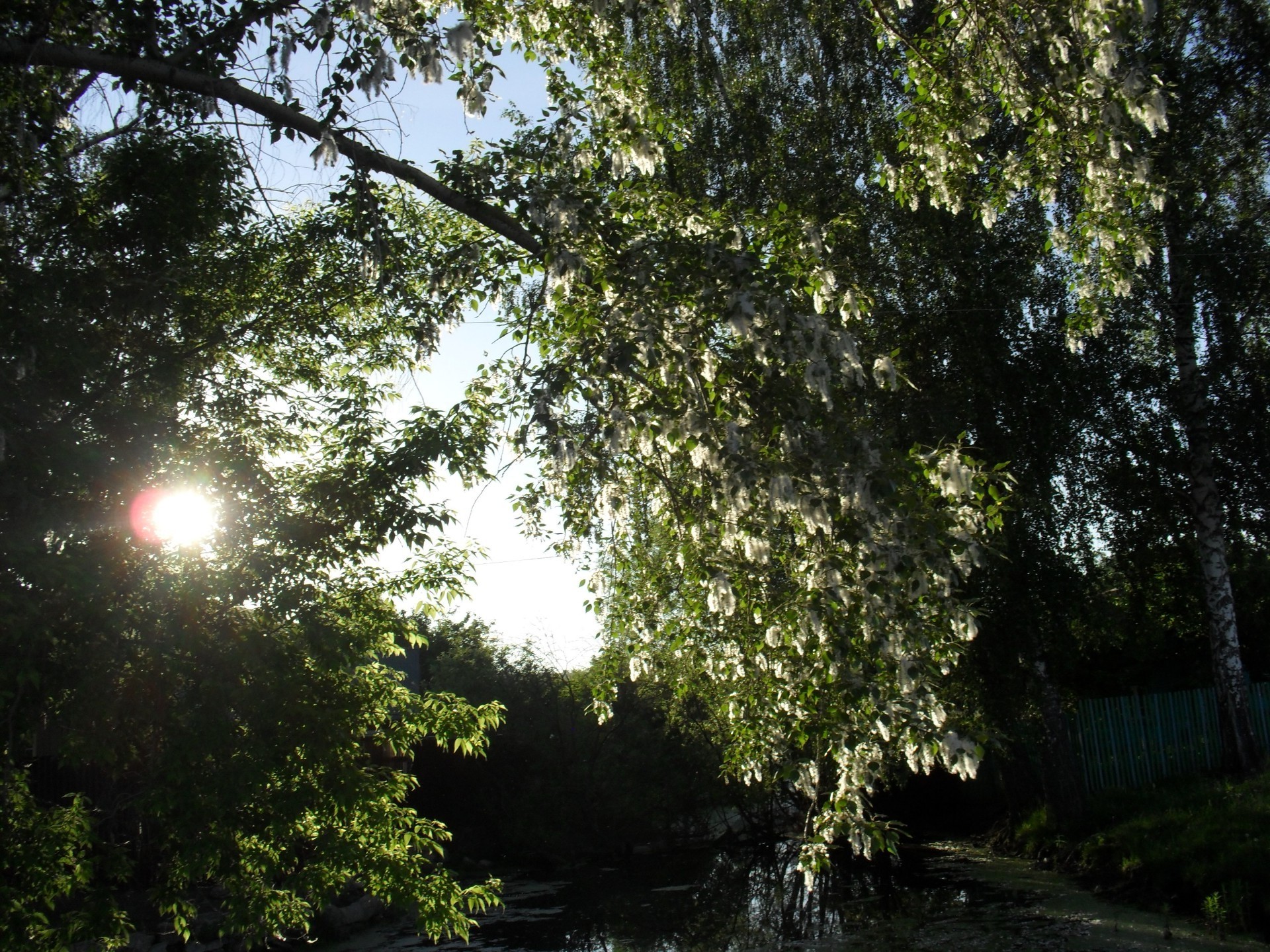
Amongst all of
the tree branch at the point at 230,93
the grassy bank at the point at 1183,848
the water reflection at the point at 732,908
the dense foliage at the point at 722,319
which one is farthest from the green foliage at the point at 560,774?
the tree branch at the point at 230,93

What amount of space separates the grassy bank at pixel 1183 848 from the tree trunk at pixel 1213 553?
2.02 ft

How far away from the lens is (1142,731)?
594 inches

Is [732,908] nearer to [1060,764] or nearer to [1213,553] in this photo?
[1060,764]

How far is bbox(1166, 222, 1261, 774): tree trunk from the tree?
972 cm

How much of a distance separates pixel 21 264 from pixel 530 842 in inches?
631

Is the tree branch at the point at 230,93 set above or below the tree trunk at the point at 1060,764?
above

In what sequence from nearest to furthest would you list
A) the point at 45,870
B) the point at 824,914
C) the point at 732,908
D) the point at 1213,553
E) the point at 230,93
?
the point at 230,93 < the point at 45,870 < the point at 824,914 < the point at 1213,553 < the point at 732,908

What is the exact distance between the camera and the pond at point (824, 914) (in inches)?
400

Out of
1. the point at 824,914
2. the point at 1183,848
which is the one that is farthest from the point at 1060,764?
the point at 824,914

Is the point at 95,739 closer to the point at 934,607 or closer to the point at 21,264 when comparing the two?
the point at 21,264

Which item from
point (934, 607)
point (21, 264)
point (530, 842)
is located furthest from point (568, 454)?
point (530, 842)

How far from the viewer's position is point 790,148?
39.1ft

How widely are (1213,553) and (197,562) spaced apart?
1190 centimetres

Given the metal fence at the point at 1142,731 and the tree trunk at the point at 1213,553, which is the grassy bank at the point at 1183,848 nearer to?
the tree trunk at the point at 1213,553
